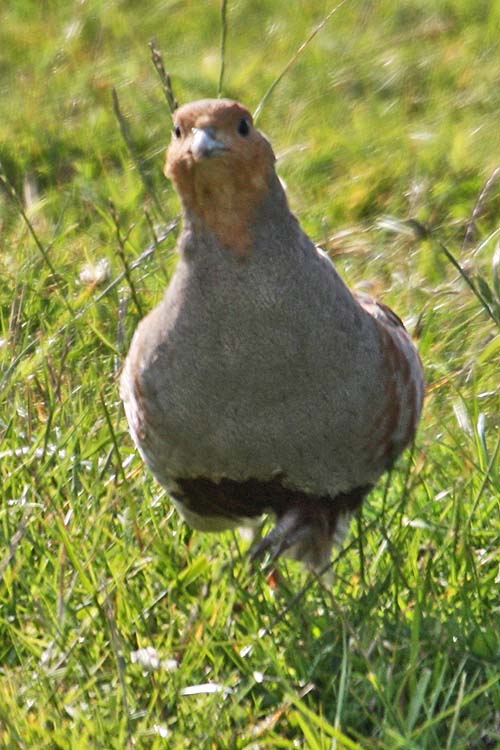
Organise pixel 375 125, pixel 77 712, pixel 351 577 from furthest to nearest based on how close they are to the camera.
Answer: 1. pixel 375 125
2. pixel 351 577
3. pixel 77 712

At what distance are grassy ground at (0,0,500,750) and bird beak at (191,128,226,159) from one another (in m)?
0.30

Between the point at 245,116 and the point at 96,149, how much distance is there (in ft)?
9.73

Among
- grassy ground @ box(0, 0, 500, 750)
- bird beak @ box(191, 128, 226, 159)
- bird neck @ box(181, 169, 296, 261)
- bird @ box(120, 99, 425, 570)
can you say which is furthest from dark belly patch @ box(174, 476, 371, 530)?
bird beak @ box(191, 128, 226, 159)

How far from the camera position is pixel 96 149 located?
20.1ft

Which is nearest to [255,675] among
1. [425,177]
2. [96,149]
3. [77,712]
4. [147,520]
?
[77,712]

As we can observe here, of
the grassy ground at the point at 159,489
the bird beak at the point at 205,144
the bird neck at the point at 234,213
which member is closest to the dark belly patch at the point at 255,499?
the grassy ground at the point at 159,489

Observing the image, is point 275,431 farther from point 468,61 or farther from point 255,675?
point 468,61

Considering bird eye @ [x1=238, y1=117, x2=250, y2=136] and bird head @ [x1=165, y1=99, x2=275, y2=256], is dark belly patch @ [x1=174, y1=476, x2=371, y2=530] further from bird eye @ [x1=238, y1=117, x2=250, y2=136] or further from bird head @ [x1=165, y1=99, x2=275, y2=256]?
bird eye @ [x1=238, y1=117, x2=250, y2=136]

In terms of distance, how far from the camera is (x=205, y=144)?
10.2 feet

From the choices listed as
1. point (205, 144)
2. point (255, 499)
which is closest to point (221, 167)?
point (205, 144)

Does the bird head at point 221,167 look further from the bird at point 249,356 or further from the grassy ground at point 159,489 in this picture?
the grassy ground at point 159,489

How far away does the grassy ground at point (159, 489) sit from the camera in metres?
3.11

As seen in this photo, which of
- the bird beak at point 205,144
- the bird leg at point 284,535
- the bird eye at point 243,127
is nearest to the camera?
the bird beak at point 205,144

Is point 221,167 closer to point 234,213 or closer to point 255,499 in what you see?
point 234,213
